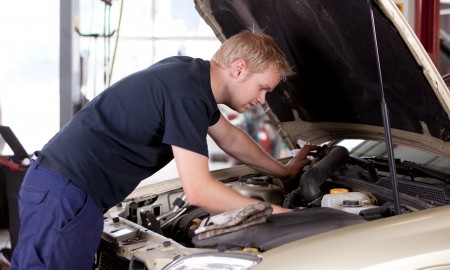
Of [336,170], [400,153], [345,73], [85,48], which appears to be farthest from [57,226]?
[85,48]

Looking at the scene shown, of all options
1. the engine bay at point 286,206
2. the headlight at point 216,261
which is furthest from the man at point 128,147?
the headlight at point 216,261

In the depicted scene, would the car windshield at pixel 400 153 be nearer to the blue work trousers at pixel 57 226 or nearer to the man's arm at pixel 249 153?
the man's arm at pixel 249 153

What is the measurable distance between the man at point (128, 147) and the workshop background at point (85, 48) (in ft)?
8.63

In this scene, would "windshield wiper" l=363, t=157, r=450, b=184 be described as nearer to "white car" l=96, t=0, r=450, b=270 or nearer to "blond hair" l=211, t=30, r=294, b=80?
"white car" l=96, t=0, r=450, b=270

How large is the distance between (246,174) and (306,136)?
0.42 meters

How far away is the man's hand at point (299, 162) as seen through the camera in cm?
262

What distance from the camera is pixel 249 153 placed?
8.41 ft

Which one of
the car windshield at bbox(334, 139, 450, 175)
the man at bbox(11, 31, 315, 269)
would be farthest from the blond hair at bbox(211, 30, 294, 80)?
the car windshield at bbox(334, 139, 450, 175)

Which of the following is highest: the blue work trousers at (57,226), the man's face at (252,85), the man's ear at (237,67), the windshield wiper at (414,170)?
the man's ear at (237,67)

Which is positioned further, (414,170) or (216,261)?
(414,170)

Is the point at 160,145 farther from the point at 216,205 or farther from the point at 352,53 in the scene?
the point at 352,53

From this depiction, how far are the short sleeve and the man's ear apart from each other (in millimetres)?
171

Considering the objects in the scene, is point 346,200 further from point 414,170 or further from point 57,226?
point 57,226

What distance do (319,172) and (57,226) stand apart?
1.09m
